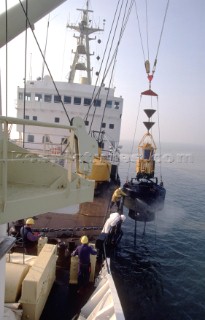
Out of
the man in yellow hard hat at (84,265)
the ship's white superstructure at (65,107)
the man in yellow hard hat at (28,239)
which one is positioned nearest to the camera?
the man in yellow hard hat at (84,265)

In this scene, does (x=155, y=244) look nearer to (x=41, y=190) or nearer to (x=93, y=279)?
(x=93, y=279)

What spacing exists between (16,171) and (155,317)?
291 inches

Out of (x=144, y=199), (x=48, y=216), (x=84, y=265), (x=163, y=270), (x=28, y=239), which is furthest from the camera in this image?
(x=144, y=199)

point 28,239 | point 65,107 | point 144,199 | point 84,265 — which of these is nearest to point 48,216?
point 28,239

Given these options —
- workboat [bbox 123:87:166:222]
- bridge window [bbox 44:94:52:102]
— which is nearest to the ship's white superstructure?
bridge window [bbox 44:94:52:102]

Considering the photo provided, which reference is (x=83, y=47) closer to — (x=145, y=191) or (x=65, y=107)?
(x=65, y=107)

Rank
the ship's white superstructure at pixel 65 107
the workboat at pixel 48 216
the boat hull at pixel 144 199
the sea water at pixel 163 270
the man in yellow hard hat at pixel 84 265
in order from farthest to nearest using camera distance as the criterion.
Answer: the ship's white superstructure at pixel 65 107 < the boat hull at pixel 144 199 < the sea water at pixel 163 270 < the man in yellow hard hat at pixel 84 265 < the workboat at pixel 48 216

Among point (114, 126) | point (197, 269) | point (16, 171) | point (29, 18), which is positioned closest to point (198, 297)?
point (197, 269)

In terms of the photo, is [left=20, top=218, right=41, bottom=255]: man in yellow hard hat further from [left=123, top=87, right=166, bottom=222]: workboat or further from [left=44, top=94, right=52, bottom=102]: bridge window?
[left=44, top=94, right=52, bottom=102]: bridge window

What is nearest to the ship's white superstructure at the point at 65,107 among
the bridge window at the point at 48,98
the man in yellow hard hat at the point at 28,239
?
the bridge window at the point at 48,98

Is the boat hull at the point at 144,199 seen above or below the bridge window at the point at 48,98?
below

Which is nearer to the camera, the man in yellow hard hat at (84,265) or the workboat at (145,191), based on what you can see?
the man in yellow hard hat at (84,265)

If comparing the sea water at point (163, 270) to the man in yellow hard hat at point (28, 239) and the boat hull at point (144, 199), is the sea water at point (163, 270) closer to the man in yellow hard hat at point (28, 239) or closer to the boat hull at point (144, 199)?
the boat hull at point (144, 199)

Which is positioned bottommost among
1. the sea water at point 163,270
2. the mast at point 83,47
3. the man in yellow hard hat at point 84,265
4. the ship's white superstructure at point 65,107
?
the sea water at point 163,270
